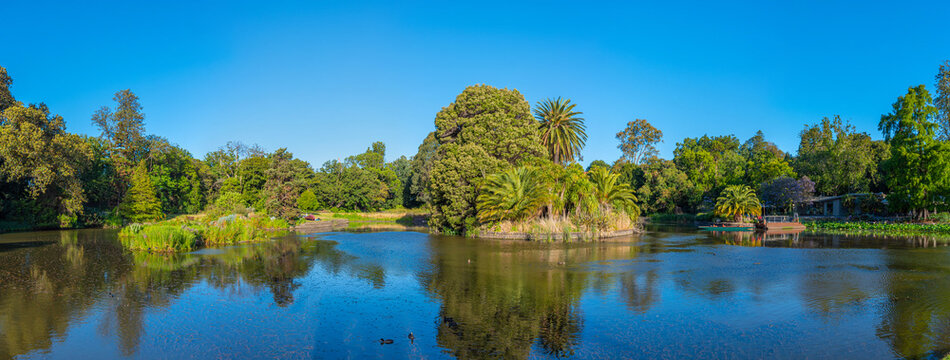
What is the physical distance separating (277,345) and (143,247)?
2106 cm

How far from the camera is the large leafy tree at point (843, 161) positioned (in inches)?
2126

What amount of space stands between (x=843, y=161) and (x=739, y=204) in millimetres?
17454

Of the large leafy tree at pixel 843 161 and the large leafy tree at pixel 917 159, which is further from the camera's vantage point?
the large leafy tree at pixel 843 161

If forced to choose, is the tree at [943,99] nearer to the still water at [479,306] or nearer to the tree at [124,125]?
the still water at [479,306]

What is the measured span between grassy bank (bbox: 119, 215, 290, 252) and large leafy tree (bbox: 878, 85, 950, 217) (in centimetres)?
5282

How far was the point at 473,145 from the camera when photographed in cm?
3772

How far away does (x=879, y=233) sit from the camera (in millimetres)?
36094

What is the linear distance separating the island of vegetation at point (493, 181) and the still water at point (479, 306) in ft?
34.6

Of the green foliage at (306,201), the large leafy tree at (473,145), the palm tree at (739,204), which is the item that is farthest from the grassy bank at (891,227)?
the green foliage at (306,201)

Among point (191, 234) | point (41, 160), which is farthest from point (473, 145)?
point (41, 160)

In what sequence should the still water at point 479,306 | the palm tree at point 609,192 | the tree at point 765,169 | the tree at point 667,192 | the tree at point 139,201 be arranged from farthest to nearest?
the tree at point 667,192 < the tree at point 765,169 < the tree at point 139,201 < the palm tree at point 609,192 < the still water at point 479,306

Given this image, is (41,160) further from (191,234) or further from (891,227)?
(891,227)

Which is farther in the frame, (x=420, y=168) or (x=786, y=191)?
(x=420, y=168)

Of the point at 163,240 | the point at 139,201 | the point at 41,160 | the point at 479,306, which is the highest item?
the point at 41,160
